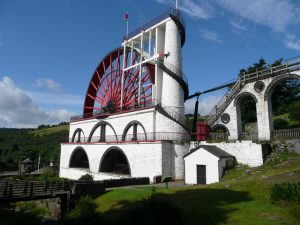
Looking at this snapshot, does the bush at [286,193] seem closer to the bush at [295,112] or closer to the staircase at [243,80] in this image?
the staircase at [243,80]

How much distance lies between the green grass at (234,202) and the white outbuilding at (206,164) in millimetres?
2409

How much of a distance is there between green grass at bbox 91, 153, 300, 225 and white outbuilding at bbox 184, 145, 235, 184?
2.41 meters

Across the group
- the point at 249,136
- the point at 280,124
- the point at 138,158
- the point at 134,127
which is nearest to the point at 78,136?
the point at 134,127

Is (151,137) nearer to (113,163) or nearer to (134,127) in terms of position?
(134,127)

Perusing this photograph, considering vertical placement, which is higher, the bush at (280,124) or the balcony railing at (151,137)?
the bush at (280,124)

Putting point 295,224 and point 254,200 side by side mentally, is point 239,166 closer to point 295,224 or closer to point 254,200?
point 254,200

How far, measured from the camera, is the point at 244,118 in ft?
113

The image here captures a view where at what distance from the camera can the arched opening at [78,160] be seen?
117 feet

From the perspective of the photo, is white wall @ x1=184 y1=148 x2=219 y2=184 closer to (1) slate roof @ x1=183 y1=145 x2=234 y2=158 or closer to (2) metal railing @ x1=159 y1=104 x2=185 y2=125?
(1) slate roof @ x1=183 y1=145 x2=234 y2=158

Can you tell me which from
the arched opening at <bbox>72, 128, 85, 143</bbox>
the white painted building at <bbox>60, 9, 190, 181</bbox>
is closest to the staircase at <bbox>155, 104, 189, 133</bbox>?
the white painted building at <bbox>60, 9, 190, 181</bbox>

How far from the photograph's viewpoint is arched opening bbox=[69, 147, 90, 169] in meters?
35.8

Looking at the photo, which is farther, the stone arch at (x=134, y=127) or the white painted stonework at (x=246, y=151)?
the stone arch at (x=134, y=127)

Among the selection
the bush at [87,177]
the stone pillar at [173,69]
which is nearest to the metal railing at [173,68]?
the stone pillar at [173,69]

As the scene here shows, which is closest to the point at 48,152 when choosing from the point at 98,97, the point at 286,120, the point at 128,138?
the point at 98,97
